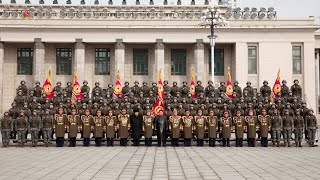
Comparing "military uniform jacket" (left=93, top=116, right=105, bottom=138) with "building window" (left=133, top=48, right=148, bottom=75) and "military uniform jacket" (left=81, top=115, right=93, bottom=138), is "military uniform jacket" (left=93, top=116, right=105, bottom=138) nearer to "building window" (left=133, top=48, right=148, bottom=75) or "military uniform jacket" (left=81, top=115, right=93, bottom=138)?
"military uniform jacket" (left=81, top=115, right=93, bottom=138)

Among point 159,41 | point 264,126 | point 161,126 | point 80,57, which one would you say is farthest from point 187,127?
point 80,57

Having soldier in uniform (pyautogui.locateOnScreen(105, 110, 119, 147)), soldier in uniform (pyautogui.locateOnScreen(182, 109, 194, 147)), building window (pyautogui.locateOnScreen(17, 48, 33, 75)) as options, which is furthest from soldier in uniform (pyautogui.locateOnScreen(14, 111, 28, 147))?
building window (pyautogui.locateOnScreen(17, 48, 33, 75))

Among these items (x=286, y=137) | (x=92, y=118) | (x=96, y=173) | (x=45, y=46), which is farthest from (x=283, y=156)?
(x=45, y=46)

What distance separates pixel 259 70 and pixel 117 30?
14.5m

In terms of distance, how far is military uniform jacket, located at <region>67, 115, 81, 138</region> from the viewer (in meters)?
20.3

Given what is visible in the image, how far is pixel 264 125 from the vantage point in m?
20.5

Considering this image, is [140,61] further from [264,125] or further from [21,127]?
[264,125]

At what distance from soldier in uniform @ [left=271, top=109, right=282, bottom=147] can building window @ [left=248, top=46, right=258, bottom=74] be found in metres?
26.5

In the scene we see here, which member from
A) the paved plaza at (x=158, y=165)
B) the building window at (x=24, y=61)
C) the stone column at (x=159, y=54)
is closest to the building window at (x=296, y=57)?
the stone column at (x=159, y=54)

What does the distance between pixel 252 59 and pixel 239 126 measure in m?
27.3

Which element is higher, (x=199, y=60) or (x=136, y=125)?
(x=199, y=60)

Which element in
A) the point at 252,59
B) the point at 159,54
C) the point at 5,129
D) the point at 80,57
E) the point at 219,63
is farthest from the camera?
the point at 219,63

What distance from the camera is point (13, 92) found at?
154 ft

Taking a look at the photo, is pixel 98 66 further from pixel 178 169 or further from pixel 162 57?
pixel 178 169
